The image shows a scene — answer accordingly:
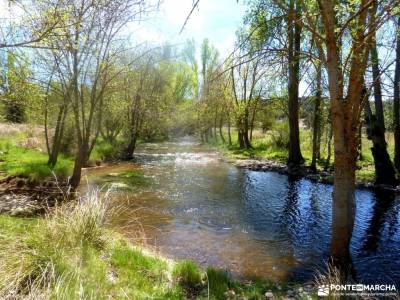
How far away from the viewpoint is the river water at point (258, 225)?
6449 mm

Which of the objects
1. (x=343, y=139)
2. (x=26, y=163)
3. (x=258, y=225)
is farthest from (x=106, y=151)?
(x=343, y=139)

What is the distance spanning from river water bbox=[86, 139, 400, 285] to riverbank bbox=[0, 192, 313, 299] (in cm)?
97

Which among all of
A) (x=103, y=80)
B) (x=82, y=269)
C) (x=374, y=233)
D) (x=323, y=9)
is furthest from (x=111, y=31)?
(x=374, y=233)

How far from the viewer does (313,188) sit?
44.9 ft

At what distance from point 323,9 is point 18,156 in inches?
590

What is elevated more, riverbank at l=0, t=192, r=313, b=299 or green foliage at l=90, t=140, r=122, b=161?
green foliage at l=90, t=140, r=122, b=161

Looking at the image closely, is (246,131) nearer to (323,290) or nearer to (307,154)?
(307,154)

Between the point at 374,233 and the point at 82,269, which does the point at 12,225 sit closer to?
the point at 82,269

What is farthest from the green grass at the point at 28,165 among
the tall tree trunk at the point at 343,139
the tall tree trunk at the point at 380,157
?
the tall tree trunk at the point at 380,157

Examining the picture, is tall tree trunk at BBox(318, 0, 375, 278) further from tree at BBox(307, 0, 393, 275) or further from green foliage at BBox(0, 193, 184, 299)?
green foliage at BBox(0, 193, 184, 299)

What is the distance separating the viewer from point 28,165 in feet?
45.0

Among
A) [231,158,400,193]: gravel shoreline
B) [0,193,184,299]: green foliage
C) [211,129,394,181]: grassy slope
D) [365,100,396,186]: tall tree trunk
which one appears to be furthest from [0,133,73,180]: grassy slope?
[365,100,396,186]: tall tree trunk

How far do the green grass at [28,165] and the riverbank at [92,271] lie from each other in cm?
722

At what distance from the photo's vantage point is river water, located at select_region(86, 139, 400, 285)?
645 centimetres
